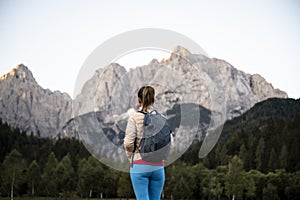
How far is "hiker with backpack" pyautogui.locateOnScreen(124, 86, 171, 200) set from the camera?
479cm

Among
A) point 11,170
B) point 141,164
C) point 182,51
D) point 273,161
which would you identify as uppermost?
point 273,161

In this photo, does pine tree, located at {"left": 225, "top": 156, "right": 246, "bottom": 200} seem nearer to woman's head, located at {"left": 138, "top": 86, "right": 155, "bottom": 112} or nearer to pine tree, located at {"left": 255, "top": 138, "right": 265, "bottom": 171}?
pine tree, located at {"left": 255, "top": 138, "right": 265, "bottom": 171}

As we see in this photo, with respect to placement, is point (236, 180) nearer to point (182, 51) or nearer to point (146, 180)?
point (182, 51)

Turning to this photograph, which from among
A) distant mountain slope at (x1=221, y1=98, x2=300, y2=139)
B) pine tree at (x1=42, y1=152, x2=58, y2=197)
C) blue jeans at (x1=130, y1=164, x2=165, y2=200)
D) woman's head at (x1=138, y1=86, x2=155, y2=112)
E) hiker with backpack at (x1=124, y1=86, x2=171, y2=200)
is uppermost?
distant mountain slope at (x1=221, y1=98, x2=300, y2=139)

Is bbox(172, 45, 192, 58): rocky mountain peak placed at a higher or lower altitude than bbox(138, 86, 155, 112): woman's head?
higher

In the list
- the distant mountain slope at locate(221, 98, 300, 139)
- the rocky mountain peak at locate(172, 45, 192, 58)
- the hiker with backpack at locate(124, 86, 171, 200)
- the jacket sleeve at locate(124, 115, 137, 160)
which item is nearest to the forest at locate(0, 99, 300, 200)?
the rocky mountain peak at locate(172, 45, 192, 58)

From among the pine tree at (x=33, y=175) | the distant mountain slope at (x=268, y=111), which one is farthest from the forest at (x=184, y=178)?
the distant mountain slope at (x=268, y=111)

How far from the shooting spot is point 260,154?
258 feet

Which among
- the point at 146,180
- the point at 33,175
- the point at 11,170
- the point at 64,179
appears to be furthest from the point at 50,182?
the point at 146,180

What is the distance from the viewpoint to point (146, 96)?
193 inches

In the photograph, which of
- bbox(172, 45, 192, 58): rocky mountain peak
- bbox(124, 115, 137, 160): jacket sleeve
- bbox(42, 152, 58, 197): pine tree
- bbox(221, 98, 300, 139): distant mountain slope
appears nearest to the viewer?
bbox(124, 115, 137, 160): jacket sleeve

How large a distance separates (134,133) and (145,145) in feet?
0.64

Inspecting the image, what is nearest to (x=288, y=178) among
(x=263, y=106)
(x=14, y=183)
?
(x=14, y=183)

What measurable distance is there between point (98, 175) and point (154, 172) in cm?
5057
